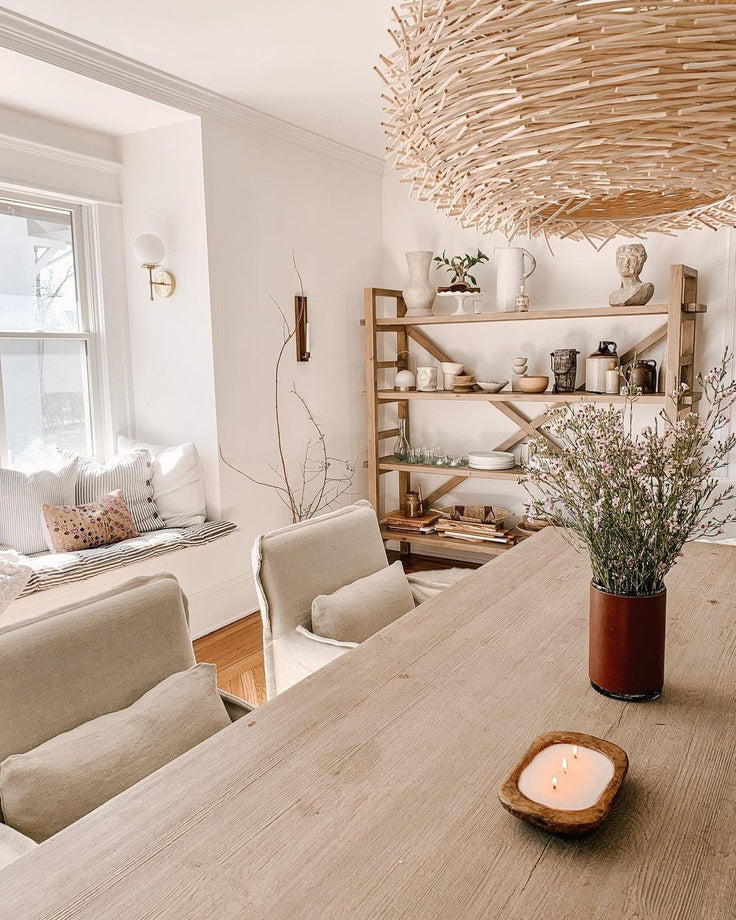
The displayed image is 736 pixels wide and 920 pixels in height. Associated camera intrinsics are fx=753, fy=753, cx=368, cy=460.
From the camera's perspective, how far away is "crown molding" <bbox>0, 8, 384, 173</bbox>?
8.89ft

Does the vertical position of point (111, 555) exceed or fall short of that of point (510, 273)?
it falls short

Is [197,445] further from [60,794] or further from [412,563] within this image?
[60,794]

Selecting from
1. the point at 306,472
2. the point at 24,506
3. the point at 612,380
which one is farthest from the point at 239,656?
the point at 612,380

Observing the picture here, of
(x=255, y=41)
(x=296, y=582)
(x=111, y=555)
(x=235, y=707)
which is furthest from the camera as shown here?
(x=111, y=555)

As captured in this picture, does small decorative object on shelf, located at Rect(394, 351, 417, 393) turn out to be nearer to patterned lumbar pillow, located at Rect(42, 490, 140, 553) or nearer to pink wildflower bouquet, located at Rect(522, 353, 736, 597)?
patterned lumbar pillow, located at Rect(42, 490, 140, 553)

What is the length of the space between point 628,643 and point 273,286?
3.12 metres

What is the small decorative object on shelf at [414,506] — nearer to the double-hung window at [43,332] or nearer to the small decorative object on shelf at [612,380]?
the small decorative object on shelf at [612,380]

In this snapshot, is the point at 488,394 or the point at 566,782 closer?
the point at 566,782

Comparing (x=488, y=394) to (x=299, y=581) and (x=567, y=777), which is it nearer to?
(x=299, y=581)

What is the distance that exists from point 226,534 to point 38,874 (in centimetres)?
278

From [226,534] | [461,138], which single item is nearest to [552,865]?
[461,138]

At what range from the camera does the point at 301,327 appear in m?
4.15

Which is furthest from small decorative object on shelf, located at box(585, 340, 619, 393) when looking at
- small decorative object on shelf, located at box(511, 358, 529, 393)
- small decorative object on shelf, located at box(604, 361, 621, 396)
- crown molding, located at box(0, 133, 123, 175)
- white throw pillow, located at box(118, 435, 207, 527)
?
crown molding, located at box(0, 133, 123, 175)

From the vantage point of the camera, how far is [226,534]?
367 centimetres
